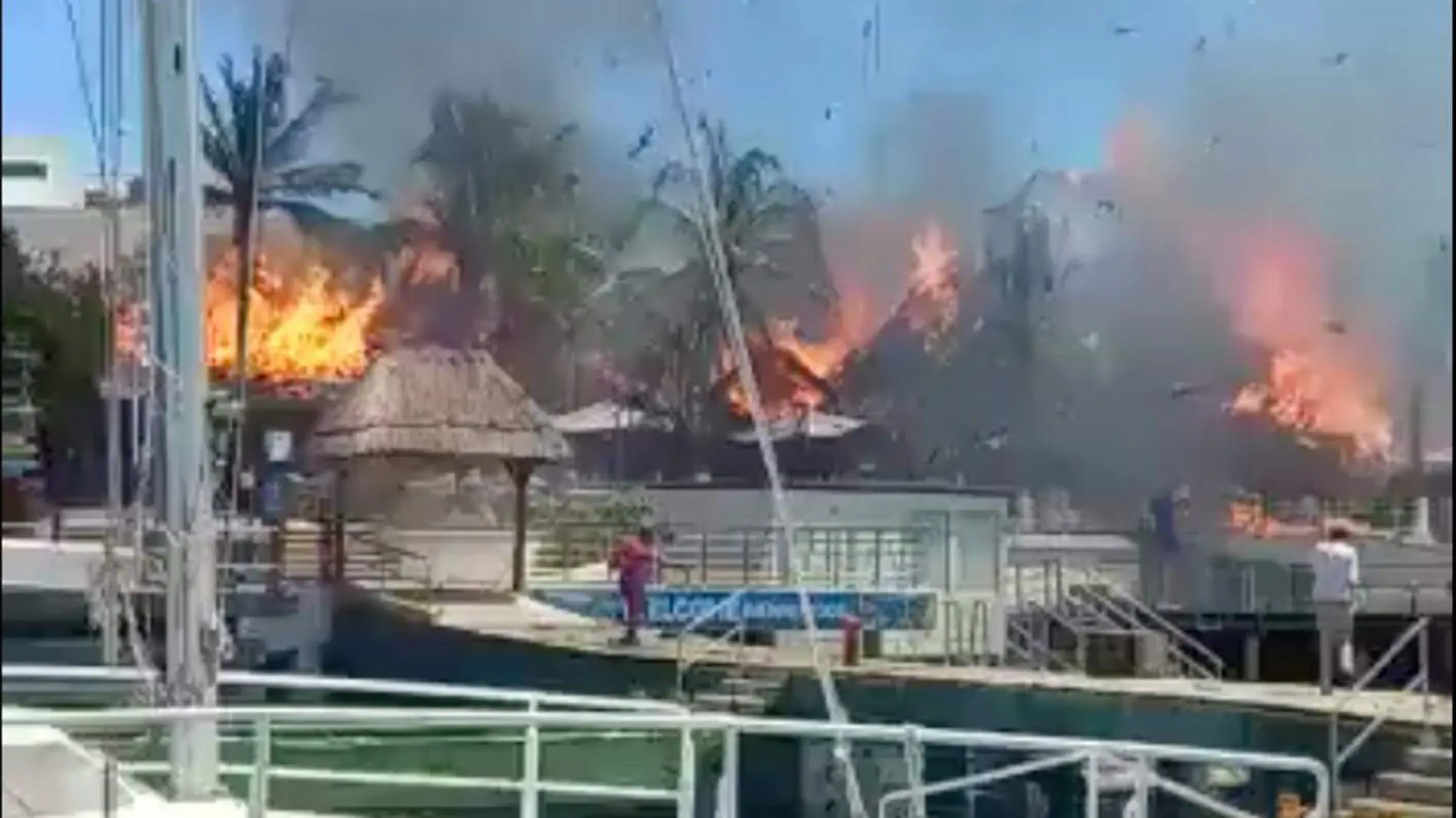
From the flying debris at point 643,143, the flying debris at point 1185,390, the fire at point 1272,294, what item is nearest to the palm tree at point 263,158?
the flying debris at point 643,143

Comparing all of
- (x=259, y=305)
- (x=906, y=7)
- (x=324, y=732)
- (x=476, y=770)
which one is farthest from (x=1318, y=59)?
(x=324, y=732)

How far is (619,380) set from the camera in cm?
1819

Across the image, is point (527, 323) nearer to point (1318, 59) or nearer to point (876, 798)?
point (1318, 59)

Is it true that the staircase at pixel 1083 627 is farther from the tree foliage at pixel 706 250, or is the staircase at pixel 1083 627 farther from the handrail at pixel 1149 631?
the tree foliage at pixel 706 250

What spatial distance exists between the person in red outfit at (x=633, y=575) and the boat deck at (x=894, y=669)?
121mm

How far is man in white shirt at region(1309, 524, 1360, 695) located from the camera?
1248cm

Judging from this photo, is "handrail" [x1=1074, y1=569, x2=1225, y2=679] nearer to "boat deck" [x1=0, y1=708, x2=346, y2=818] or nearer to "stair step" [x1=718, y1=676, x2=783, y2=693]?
"stair step" [x1=718, y1=676, x2=783, y2=693]

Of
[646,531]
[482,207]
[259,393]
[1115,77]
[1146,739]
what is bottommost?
[1146,739]

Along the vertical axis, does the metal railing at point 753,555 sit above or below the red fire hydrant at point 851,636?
above

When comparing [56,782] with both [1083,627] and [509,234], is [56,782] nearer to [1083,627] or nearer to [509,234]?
[1083,627]

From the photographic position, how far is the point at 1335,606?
13.2 meters

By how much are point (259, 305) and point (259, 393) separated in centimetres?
68

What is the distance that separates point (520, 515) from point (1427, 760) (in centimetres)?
972

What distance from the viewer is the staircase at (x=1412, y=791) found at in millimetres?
7957
